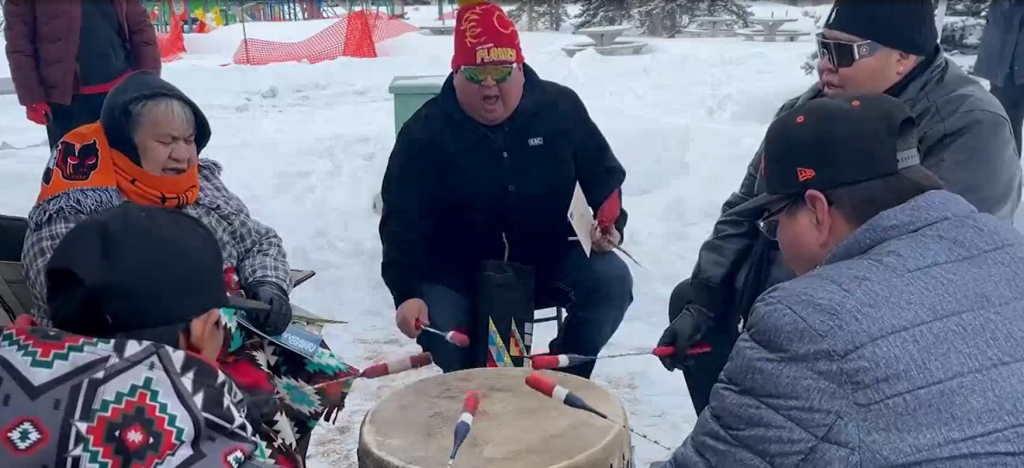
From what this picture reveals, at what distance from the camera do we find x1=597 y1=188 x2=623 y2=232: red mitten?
3.19 meters

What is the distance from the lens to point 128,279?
1479 mm

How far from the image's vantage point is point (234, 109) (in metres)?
11.4

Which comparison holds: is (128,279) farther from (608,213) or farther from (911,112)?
(608,213)

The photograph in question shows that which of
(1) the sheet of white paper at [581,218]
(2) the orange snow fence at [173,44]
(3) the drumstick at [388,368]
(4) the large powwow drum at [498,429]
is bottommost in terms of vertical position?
(2) the orange snow fence at [173,44]

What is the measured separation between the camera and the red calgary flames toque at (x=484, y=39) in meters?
3.03

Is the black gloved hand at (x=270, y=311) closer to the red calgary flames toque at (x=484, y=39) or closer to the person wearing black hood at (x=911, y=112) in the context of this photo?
the red calgary flames toque at (x=484, y=39)

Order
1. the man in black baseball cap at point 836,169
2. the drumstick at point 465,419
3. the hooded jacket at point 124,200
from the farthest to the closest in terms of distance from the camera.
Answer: the hooded jacket at point 124,200 < the drumstick at point 465,419 < the man in black baseball cap at point 836,169

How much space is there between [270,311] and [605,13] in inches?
835

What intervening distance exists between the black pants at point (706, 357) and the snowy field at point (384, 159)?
402 mm

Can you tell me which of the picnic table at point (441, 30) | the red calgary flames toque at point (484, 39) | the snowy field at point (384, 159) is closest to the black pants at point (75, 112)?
the snowy field at point (384, 159)

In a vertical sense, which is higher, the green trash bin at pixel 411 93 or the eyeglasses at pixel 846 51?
the eyeglasses at pixel 846 51

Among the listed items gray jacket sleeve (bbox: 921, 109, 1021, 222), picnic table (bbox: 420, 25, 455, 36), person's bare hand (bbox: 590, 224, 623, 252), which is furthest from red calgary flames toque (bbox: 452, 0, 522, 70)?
picnic table (bbox: 420, 25, 455, 36)

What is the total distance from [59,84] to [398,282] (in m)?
2.64

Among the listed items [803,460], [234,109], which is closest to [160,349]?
[803,460]
